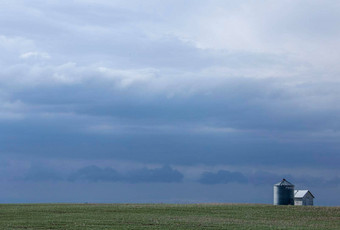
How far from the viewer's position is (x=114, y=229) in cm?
4262

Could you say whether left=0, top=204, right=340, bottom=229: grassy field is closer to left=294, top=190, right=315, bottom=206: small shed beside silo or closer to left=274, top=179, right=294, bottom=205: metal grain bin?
Answer: left=274, top=179, right=294, bottom=205: metal grain bin

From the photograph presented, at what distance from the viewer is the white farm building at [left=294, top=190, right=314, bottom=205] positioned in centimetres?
8012

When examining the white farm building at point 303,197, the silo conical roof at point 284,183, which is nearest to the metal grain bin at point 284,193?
the silo conical roof at point 284,183

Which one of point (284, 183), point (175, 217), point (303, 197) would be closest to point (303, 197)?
point (303, 197)

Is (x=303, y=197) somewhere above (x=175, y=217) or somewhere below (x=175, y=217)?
above

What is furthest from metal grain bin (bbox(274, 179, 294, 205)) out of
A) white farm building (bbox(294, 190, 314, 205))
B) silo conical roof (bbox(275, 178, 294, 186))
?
white farm building (bbox(294, 190, 314, 205))

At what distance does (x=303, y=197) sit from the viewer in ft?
263

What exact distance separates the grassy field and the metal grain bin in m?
6.22

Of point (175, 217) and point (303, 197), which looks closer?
point (175, 217)

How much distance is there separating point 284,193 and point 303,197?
492 centimetres

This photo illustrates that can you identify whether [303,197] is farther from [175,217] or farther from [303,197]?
[175,217]

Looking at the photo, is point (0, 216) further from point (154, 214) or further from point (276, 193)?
point (276, 193)

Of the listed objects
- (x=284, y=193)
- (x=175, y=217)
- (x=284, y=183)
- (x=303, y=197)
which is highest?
(x=284, y=183)

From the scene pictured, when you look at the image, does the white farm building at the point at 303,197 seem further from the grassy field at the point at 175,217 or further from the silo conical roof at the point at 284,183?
the grassy field at the point at 175,217
